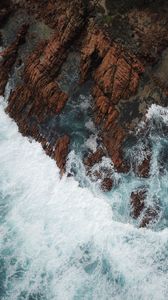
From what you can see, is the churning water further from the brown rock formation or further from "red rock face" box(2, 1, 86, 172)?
"red rock face" box(2, 1, 86, 172)

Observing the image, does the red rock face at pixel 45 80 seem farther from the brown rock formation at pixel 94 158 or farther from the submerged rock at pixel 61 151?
the brown rock formation at pixel 94 158

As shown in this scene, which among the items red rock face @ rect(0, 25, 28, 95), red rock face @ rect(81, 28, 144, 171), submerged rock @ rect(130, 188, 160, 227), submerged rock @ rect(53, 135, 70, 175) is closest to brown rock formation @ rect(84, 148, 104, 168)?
red rock face @ rect(81, 28, 144, 171)

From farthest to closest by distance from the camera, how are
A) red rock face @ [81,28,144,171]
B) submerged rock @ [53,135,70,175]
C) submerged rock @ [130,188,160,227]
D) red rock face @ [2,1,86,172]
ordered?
red rock face @ [2,1,86,172] < submerged rock @ [53,135,70,175] < red rock face @ [81,28,144,171] < submerged rock @ [130,188,160,227]

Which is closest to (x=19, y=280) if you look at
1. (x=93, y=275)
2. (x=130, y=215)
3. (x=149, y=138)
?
(x=93, y=275)

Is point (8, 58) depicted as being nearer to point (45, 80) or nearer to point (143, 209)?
point (45, 80)

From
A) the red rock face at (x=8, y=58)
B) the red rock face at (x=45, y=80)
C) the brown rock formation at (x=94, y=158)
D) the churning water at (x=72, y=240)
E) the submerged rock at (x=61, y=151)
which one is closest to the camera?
the churning water at (x=72, y=240)

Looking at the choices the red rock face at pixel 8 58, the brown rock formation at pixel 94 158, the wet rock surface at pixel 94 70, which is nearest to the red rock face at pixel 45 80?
the wet rock surface at pixel 94 70
